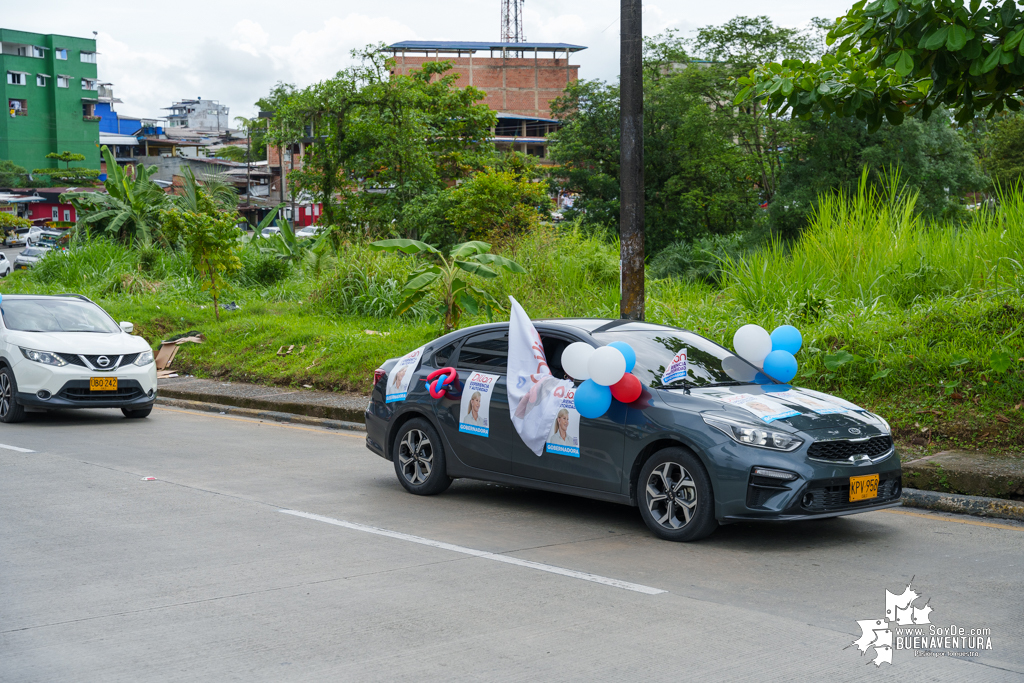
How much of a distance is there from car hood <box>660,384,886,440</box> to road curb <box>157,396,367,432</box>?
22.3ft

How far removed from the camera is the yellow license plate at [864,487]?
21.6 feet

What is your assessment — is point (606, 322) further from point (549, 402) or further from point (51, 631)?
point (51, 631)

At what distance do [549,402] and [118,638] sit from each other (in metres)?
3.79

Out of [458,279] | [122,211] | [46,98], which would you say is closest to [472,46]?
[46,98]

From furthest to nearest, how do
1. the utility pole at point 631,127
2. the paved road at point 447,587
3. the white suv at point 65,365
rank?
the white suv at point 65,365 → the utility pole at point 631,127 → the paved road at point 447,587

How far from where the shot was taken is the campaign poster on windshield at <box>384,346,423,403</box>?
347 inches

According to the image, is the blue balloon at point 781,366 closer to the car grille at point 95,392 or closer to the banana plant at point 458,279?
the banana plant at point 458,279

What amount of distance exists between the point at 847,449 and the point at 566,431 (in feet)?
6.76

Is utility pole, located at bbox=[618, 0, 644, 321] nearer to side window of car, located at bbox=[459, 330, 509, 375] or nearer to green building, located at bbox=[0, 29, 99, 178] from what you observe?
side window of car, located at bbox=[459, 330, 509, 375]

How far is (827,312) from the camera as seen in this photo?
1236 cm

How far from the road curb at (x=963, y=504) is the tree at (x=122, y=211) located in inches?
985

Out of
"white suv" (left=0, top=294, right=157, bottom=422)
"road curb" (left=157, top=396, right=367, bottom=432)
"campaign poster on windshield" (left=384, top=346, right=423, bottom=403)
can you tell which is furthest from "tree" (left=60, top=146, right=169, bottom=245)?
"campaign poster on windshield" (left=384, top=346, right=423, bottom=403)

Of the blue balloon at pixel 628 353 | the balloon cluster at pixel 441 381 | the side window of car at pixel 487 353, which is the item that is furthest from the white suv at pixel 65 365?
the blue balloon at pixel 628 353

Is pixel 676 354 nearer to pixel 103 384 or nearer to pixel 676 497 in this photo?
pixel 676 497
